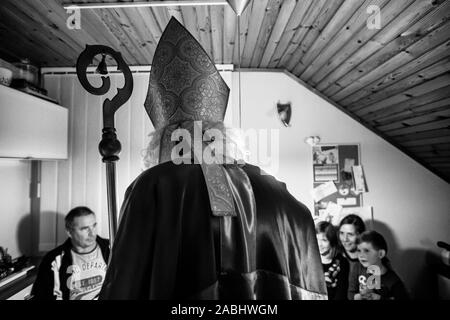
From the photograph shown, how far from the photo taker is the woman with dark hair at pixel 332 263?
1.81 metres

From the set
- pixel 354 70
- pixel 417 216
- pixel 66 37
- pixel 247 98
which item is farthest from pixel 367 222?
pixel 66 37

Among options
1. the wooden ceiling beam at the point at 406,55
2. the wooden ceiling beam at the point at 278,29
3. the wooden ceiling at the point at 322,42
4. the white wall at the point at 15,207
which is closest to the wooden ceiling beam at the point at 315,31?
the wooden ceiling at the point at 322,42

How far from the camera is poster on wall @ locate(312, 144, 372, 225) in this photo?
2219 millimetres

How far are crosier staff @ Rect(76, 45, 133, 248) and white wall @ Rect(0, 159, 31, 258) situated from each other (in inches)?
61.7

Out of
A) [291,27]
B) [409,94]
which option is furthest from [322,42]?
[409,94]

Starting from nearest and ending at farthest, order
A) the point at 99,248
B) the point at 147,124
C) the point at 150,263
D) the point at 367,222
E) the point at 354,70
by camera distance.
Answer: the point at 150,263, the point at 354,70, the point at 99,248, the point at 147,124, the point at 367,222

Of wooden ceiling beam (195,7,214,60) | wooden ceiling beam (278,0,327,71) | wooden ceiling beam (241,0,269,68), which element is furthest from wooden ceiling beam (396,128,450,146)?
wooden ceiling beam (195,7,214,60)

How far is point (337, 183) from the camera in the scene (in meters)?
2.23

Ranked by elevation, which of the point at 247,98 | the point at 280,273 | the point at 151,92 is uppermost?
the point at 247,98

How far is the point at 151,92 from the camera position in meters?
0.64

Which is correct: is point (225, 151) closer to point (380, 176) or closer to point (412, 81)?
point (412, 81)

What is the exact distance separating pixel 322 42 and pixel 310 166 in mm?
1028
